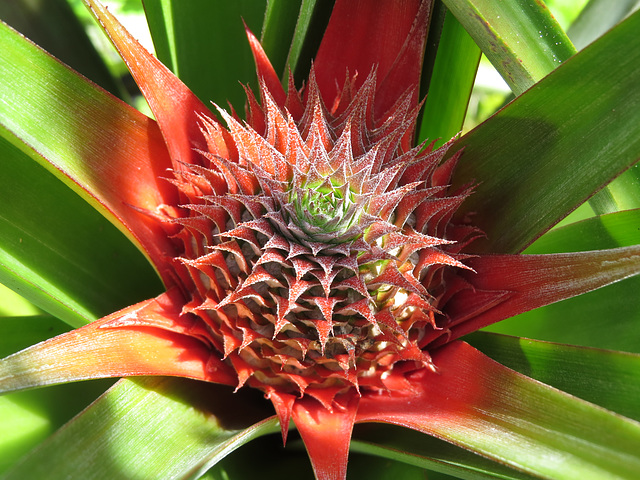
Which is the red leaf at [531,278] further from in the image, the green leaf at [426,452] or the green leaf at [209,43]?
the green leaf at [209,43]

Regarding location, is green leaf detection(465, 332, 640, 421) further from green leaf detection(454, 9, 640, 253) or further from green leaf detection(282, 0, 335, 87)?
green leaf detection(282, 0, 335, 87)

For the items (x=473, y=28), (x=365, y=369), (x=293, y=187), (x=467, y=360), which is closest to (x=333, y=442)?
(x=365, y=369)

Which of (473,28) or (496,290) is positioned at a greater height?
(473,28)

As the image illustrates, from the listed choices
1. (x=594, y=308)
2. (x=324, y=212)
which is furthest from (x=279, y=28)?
(x=594, y=308)

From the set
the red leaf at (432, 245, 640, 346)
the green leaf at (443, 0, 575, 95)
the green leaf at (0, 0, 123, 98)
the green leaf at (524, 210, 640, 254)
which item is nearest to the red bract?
the red leaf at (432, 245, 640, 346)

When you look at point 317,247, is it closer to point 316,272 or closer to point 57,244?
point 316,272

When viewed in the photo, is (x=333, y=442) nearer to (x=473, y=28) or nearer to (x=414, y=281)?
(x=414, y=281)
